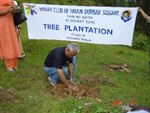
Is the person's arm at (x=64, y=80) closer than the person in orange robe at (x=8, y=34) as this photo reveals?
Yes

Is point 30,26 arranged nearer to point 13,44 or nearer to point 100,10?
point 13,44

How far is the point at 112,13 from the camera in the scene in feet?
26.2

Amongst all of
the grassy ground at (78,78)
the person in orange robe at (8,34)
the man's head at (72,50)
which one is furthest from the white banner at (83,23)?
the man's head at (72,50)

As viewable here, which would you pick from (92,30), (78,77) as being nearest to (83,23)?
(92,30)

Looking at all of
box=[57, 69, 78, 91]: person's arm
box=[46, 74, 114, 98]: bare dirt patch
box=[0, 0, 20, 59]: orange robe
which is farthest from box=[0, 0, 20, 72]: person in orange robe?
box=[57, 69, 78, 91]: person's arm

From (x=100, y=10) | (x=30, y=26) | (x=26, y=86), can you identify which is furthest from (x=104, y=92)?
(x=30, y=26)

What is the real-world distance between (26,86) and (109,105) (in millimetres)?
1820

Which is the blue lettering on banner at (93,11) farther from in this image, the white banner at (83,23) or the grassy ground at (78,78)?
the grassy ground at (78,78)

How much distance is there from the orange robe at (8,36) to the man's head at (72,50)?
1606 mm

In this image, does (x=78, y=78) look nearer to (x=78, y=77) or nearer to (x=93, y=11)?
(x=78, y=77)

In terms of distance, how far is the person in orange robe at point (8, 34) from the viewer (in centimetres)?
722

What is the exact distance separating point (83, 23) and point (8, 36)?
191 cm

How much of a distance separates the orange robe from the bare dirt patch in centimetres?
122

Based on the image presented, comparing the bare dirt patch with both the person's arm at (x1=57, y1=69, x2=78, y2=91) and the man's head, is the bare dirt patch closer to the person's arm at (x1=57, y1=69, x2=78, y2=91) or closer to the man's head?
the person's arm at (x1=57, y1=69, x2=78, y2=91)
